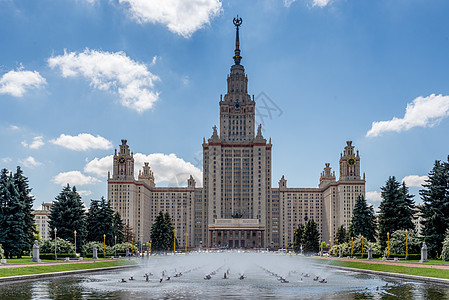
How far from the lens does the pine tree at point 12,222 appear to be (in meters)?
70.2

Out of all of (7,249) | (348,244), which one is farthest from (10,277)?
(348,244)

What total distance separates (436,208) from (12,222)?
60.1 m

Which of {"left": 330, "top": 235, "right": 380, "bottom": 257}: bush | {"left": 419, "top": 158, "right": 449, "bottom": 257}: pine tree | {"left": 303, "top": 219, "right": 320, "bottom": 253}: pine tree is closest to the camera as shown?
{"left": 419, "top": 158, "right": 449, "bottom": 257}: pine tree

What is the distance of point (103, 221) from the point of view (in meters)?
100

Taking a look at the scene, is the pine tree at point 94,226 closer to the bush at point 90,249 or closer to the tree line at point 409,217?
the bush at point 90,249

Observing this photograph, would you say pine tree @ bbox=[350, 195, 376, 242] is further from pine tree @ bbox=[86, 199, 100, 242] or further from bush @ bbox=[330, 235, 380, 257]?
pine tree @ bbox=[86, 199, 100, 242]

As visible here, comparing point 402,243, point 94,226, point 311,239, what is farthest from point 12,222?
point 311,239

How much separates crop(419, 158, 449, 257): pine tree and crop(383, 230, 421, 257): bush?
430 centimetres

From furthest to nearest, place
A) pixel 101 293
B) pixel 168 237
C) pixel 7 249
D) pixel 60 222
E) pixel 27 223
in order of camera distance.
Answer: pixel 168 237 < pixel 60 222 < pixel 27 223 < pixel 7 249 < pixel 101 293

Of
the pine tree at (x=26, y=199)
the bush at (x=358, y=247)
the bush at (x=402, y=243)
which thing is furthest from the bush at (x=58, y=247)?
the bush at (x=358, y=247)

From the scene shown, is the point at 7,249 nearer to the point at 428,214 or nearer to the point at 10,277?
the point at 10,277

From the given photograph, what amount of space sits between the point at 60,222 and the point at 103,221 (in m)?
17.2

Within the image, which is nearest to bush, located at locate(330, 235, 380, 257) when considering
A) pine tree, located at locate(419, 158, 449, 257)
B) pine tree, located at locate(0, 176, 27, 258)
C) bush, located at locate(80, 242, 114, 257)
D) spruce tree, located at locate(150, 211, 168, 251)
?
pine tree, located at locate(419, 158, 449, 257)

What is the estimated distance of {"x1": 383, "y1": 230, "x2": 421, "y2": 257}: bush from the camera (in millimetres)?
75500
